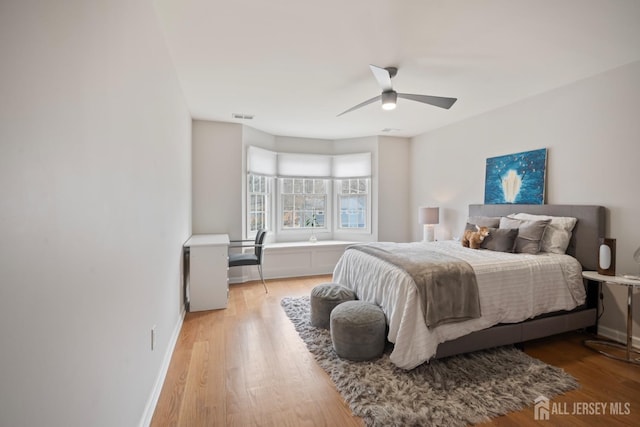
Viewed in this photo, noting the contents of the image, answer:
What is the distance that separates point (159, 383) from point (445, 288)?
2.28 m

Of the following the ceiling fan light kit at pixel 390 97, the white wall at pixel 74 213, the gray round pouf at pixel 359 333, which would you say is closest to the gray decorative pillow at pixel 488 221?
the ceiling fan light kit at pixel 390 97

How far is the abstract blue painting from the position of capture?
11.5 feet

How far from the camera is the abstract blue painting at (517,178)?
11.5 feet

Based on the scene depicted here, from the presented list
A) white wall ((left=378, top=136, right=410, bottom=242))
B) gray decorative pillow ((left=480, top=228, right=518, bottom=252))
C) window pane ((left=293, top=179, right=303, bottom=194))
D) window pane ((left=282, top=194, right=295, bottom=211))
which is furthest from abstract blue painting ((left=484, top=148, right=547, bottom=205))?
window pane ((left=282, top=194, right=295, bottom=211))

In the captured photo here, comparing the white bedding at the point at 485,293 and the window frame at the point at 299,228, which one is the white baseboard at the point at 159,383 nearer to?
the white bedding at the point at 485,293

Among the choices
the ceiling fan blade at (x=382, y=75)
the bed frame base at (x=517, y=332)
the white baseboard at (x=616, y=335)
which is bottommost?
the white baseboard at (x=616, y=335)

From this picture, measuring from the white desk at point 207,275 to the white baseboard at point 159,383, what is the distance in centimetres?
60

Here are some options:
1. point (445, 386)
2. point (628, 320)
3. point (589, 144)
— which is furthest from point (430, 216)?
point (445, 386)

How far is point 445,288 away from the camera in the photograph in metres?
2.30

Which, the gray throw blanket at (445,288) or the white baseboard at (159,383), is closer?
the white baseboard at (159,383)

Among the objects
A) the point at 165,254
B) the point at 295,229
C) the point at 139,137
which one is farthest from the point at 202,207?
the point at 139,137

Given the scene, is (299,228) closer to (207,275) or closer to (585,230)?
(207,275)

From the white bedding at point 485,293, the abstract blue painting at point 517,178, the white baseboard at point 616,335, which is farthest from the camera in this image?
the abstract blue painting at point 517,178

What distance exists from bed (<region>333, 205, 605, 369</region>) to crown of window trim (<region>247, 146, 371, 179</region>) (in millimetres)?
2888
